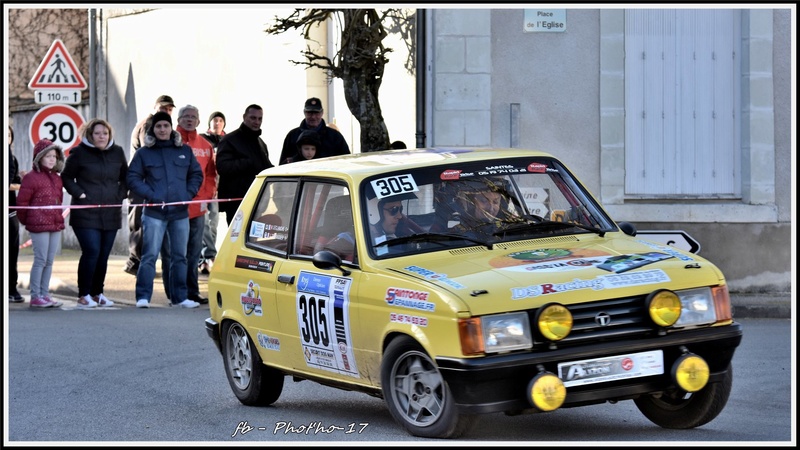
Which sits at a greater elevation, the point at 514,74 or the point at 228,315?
the point at 514,74

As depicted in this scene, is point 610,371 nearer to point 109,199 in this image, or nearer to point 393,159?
point 393,159

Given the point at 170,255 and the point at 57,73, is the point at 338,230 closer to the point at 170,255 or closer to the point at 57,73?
the point at 170,255

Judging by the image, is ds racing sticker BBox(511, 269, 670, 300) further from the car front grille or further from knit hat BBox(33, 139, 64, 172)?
knit hat BBox(33, 139, 64, 172)

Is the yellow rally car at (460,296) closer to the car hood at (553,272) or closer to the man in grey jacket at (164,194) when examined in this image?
the car hood at (553,272)

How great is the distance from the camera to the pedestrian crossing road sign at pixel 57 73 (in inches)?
704

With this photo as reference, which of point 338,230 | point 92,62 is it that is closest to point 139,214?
point 92,62

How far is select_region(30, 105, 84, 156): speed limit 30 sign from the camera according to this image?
56.6 feet

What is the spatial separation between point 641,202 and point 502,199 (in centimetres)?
803

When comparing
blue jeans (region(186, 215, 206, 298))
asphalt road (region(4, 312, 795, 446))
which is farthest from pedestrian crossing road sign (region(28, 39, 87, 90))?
asphalt road (region(4, 312, 795, 446))

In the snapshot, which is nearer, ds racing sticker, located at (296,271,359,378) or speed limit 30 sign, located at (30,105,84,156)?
ds racing sticker, located at (296,271,359,378)

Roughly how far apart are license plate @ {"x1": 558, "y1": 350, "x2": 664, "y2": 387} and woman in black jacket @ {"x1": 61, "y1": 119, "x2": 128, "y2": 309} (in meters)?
8.96

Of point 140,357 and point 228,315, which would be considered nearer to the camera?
point 228,315

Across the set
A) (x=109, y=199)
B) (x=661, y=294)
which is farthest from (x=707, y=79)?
(x=661, y=294)

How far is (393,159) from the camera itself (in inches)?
341
